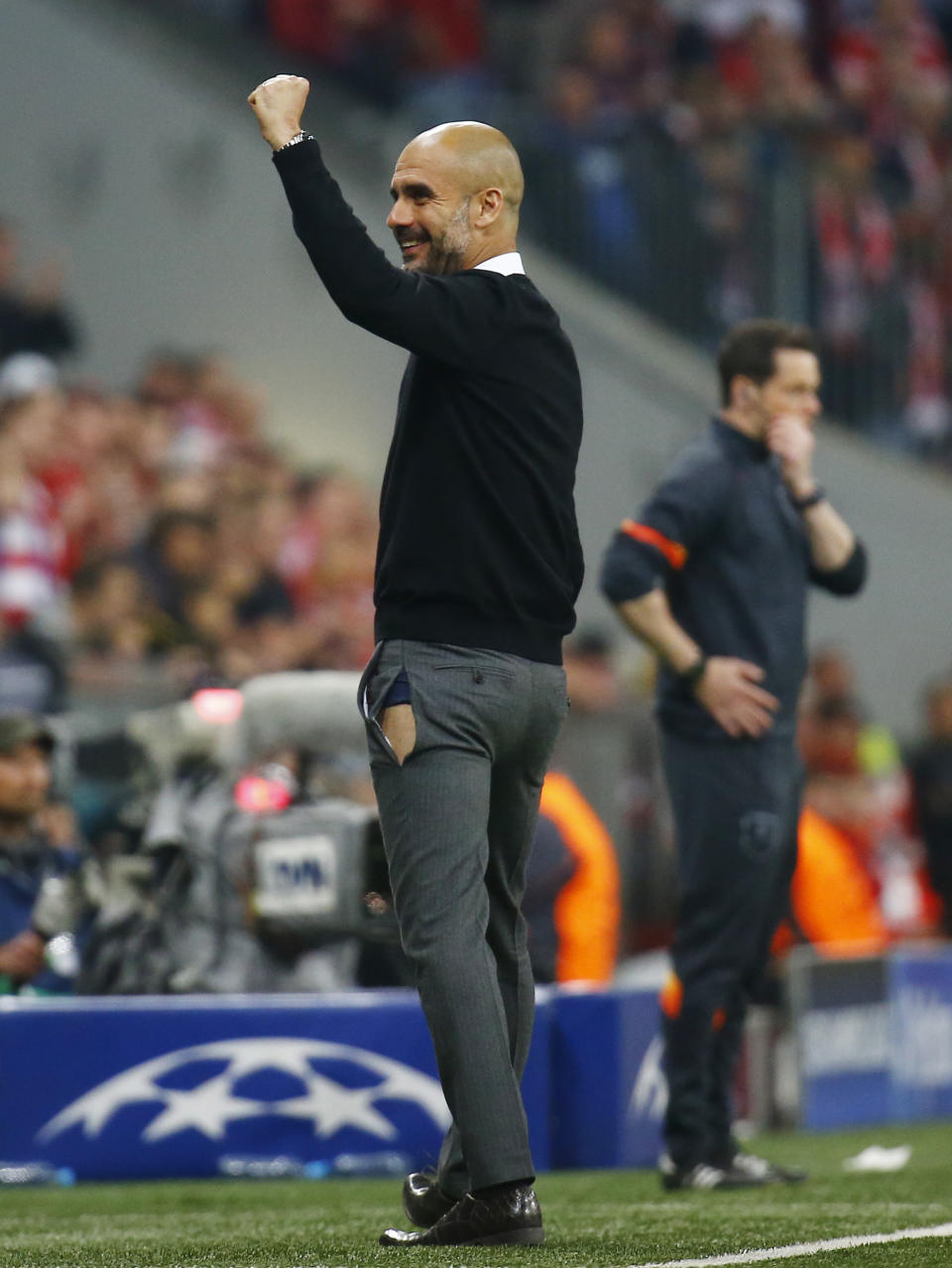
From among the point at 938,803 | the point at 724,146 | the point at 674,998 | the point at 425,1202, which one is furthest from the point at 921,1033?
the point at 724,146

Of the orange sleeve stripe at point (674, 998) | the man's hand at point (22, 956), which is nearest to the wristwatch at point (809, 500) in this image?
the orange sleeve stripe at point (674, 998)

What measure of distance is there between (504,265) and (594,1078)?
113 inches

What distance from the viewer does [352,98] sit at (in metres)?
13.8

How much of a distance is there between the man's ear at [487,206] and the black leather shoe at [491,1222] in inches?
64.5

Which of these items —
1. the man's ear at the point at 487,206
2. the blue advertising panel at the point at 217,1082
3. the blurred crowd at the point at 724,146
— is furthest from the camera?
the blurred crowd at the point at 724,146

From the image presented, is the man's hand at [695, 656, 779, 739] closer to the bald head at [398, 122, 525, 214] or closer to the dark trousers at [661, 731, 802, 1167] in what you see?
the dark trousers at [661, 731, 802, 1167]

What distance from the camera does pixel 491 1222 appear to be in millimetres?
4031

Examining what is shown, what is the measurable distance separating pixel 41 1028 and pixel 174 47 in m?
8.08

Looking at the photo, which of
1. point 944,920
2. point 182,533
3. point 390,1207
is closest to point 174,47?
point 182,533

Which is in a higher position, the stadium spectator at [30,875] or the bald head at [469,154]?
the bald head at [469,154]

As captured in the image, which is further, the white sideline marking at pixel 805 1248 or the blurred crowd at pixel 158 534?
the blurred crowd at pixel 158 534

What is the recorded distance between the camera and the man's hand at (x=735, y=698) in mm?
5656

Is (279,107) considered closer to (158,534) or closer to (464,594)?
(464,594)

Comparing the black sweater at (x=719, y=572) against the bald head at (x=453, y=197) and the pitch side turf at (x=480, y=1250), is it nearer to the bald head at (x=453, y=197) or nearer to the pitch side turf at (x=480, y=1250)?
the pitch side turf at (x=480, y=1250)
